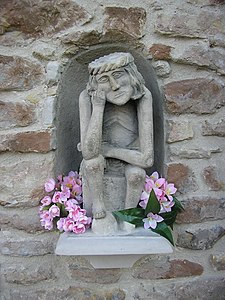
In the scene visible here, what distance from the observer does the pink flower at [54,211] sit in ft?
4.71

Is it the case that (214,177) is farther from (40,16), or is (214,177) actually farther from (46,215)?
(40,16)

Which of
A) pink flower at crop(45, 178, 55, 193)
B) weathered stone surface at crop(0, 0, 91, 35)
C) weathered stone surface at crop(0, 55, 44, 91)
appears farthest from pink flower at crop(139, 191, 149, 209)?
weathered stone surface at crop(0, 0, 91, 35)

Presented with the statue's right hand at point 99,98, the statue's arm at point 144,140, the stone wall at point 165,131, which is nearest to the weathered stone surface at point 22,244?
the stone wall at point 165,131

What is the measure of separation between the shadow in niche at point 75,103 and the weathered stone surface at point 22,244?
269mm

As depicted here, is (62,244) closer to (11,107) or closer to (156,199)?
(156,199)

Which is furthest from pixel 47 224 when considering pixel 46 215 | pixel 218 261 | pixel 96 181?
pixel 218 261

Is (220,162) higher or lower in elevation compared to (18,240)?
higher

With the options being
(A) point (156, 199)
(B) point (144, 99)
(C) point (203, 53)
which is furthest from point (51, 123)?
(C) point (203, 53)

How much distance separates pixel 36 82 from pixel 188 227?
0.81 m

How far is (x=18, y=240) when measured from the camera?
1.49 m

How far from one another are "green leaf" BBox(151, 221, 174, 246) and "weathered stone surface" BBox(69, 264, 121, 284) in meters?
0.24

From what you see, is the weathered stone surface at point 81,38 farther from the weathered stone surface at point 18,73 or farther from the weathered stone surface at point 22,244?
the weathered stone surface at point 22,244

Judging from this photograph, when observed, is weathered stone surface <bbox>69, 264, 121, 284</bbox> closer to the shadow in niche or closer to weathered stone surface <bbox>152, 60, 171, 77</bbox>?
the shadow in niche

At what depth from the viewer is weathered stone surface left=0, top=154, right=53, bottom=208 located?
4.87ft
